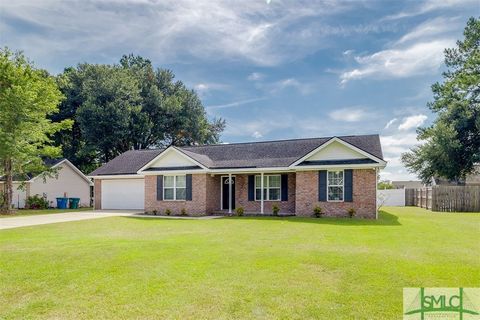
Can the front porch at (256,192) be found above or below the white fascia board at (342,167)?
below

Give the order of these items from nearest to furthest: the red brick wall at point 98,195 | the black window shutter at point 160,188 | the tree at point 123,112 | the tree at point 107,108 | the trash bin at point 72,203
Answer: the black window shutter at point 160,188
the red brick wall at point 98,195
the trash bin at point 72,203
the tree at point 107,108
the tree at point 123,112

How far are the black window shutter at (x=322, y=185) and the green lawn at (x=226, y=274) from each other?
7154 mm

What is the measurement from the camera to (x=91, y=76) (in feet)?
122

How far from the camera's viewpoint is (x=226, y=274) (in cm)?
646

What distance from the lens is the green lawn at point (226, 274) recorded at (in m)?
4.84

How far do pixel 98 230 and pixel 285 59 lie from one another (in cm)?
1091

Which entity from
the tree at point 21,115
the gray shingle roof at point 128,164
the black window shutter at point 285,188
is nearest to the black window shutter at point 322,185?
the black window shutter at point 285,188

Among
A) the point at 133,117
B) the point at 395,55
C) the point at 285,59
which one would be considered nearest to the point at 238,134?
the point at 133,117

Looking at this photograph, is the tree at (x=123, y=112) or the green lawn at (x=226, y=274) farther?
the tree at (x=123, y=112)

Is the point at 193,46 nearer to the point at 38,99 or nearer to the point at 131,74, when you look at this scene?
the point at 38,99

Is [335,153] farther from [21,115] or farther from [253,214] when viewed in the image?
[21,115]

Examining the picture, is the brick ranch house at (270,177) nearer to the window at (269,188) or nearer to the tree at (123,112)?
the window at (269,188)

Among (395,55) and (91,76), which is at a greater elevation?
(91,76)
